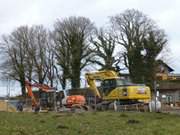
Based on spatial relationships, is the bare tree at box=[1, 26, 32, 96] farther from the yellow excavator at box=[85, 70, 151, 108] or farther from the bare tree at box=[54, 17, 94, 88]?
the yellow excavator at box=[85, 70, 151, 108]

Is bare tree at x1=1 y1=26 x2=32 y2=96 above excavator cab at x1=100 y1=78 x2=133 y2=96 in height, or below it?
above

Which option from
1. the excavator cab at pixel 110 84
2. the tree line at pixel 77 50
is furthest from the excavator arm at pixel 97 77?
the tree line at pixel 77 50

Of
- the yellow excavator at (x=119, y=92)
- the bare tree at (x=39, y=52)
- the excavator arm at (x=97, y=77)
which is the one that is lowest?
the yellow excavator at (x=119, y=92)

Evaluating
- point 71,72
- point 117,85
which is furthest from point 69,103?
point 71,72

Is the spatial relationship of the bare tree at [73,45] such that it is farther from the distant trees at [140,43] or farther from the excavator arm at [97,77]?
the excavator arm at [97,77]

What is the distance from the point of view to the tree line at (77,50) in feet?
282

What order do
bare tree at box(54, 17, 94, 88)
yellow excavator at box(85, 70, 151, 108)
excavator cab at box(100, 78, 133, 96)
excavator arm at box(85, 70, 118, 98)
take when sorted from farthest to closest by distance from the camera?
1. bare tree at box(54, 17, 94, 88)
2. excavator arm at box(85, 70, 118, 98)
3. excavator cab at box(100, 78, 133, 96)
4. yellow excavator at box(85, 70, 151, 108)

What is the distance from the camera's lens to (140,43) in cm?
8669

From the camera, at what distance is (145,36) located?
87.2 metres

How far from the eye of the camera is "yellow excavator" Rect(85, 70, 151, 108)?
4997 centimetres

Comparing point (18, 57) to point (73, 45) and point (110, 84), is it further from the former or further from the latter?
point (110, 84)

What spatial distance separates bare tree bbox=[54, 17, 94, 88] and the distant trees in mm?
6318

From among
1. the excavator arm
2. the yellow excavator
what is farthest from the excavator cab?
the excavator arm

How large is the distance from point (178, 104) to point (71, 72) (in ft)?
112
